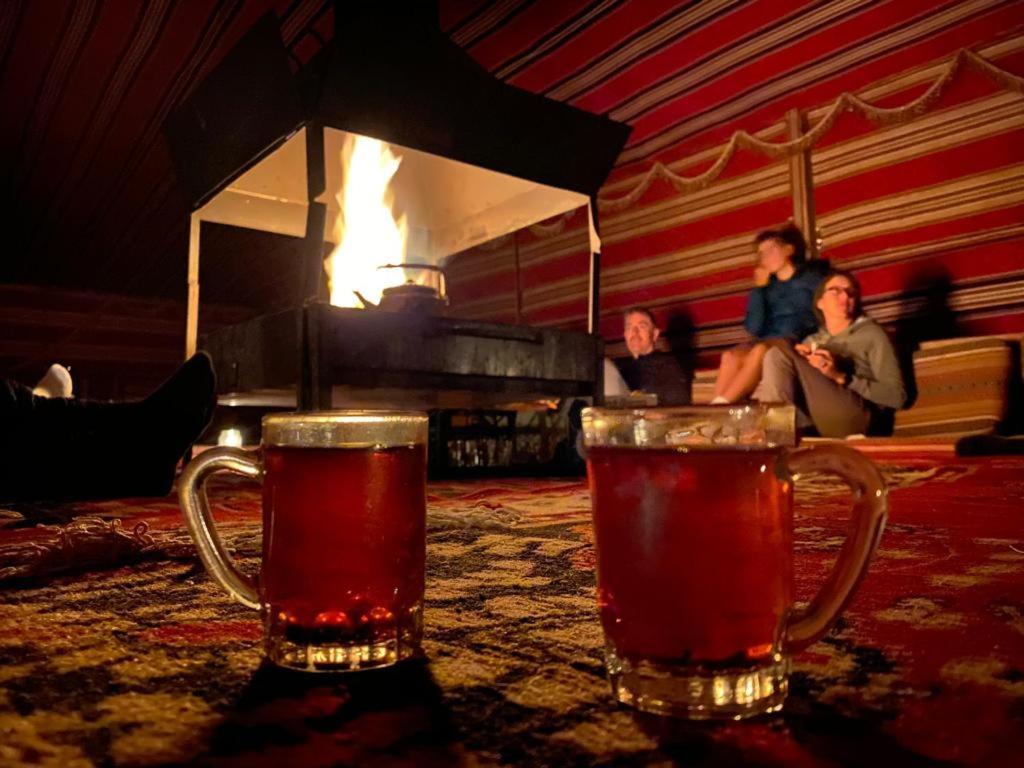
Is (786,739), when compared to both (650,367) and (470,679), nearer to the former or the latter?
(470,679)

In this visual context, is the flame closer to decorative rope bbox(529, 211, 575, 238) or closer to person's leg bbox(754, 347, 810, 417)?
person's leg bbox(754, 347, 810, 417)

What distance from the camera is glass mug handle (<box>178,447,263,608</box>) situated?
63cm

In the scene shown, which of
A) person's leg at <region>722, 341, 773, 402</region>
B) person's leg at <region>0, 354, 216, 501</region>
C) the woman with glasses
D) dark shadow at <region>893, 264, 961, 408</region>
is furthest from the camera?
the woman with glasses

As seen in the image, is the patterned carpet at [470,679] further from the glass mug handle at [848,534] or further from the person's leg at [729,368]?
the person's leg at [729,368]

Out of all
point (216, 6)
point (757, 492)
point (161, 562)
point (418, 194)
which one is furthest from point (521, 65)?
point (757, 492)

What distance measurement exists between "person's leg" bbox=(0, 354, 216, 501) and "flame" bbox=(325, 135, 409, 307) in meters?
1.19

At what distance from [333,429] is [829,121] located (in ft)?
14.9

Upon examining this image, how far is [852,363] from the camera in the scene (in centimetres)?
388

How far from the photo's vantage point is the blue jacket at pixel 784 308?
14.0 feet

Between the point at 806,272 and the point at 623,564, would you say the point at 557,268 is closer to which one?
the point at 806,272

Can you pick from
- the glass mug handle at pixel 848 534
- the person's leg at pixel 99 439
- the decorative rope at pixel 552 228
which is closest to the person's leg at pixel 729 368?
the decorative rope at pixel 552 228

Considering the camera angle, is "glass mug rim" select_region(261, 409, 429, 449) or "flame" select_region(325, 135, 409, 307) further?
"flame" select_region(325, 135, 409, 307)

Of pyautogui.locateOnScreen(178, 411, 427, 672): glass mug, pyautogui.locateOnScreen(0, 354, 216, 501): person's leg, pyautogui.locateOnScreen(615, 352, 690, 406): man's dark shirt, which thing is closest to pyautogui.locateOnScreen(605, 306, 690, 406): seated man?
pyautogui.locateOnScreen(615, 352, 690, 406): man's dark shirt

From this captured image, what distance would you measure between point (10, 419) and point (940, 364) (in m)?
4.01
